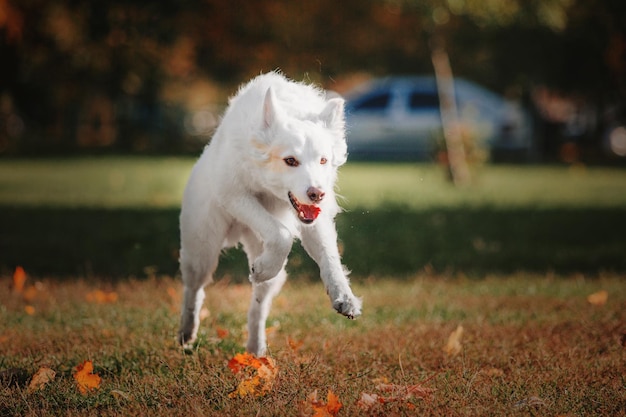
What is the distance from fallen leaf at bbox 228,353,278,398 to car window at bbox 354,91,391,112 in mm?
20392

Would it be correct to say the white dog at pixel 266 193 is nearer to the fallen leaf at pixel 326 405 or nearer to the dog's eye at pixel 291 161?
the dog's eye at pixel 291 161

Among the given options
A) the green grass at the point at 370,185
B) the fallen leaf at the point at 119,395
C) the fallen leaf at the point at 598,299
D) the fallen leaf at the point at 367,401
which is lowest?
the green grass at the point at 370,185

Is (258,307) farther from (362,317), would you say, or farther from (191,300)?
(362,317)

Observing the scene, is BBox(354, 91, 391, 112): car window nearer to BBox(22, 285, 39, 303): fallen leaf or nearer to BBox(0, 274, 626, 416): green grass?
BBox(0, 274, 626, 416): green grass

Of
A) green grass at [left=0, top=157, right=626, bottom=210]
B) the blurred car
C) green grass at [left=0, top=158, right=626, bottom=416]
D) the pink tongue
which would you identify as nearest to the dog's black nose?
the pink tongue

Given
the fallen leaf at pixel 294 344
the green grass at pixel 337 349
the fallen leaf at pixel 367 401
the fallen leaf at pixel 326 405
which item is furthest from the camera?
the fallen leaf at pixel 294 344

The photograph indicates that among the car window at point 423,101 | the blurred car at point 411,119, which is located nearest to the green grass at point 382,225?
the blurred car at point 411,119

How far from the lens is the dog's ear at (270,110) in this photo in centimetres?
423

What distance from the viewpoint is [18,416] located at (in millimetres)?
3699

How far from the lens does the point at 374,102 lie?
24453 millimetres

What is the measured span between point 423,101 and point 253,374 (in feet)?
69.6

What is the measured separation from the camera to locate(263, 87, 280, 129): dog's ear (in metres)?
4.23

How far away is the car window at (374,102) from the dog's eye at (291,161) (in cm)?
2025

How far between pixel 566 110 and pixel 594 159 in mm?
16693
